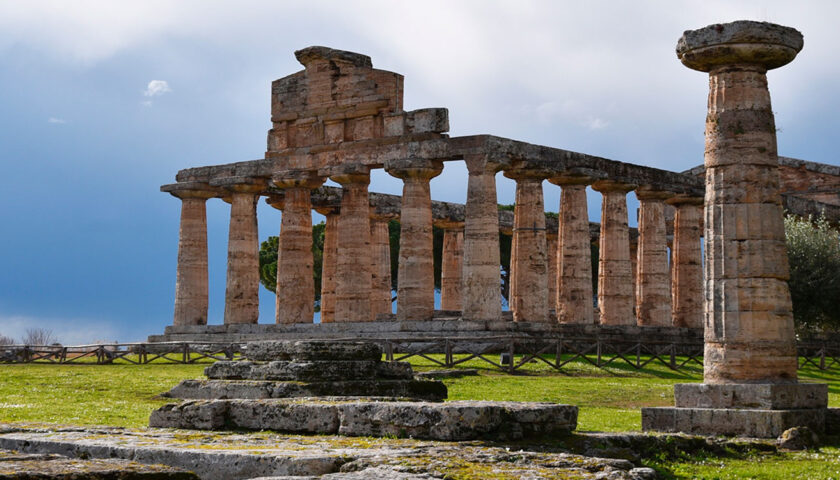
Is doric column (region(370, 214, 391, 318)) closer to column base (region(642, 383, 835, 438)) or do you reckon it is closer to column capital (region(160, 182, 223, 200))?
column capital (region(160, 182, 223, 200))

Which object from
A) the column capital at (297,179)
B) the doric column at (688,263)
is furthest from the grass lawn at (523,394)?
the doric column at (688,263)

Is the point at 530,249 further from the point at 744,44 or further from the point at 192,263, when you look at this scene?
the point at 744,44

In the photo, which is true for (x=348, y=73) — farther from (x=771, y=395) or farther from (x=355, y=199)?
(x=771, y=395)

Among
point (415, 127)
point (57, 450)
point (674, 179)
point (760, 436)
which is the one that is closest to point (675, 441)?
point (760, 436)

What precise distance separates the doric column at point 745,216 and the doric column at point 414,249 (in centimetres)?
2268

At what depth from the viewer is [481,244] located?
126 ft

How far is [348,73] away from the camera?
4241 cm

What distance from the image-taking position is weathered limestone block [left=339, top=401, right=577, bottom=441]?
12.1 m

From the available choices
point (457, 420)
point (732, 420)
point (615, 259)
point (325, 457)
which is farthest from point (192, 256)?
point (325, 457)

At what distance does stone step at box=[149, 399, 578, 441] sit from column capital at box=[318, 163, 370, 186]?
27.4m

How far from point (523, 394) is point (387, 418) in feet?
37.3

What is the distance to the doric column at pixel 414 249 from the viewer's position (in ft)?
131

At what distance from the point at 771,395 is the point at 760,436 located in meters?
0.65

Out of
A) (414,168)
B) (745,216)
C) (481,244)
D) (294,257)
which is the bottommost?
(745,216)
